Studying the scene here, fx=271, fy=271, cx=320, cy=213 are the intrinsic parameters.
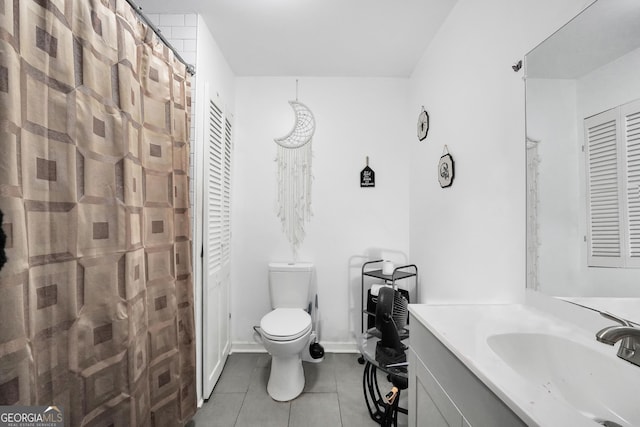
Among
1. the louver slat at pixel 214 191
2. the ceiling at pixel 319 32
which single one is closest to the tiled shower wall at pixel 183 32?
the ceiling at pixel 319 32

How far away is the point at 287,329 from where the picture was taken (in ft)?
5.95

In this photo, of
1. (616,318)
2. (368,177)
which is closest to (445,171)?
(368,177)

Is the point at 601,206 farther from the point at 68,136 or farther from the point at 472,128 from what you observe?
the point at 68,136

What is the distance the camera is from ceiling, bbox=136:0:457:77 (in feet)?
5.39

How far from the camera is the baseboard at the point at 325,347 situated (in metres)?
2.46

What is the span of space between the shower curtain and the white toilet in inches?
23.8

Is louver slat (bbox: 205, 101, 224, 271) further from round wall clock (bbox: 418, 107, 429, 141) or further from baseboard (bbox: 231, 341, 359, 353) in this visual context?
round wall clock (bbox: 418, 107, 429, 141)

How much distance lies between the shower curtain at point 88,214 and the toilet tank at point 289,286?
0.97 m

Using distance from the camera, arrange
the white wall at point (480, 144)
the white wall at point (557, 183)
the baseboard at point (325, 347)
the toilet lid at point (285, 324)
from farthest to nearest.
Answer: the baseboard at point (325, 347)
the toilet lid at point (285, 324)
the white wall at point (480, 144)
the white wall at point (557, 183)

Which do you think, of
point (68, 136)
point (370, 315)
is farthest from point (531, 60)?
point (370, 315)

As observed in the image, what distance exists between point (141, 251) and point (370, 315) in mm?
1703

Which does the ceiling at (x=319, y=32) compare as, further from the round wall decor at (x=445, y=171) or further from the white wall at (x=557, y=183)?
the white wall at (x=557, y=183)

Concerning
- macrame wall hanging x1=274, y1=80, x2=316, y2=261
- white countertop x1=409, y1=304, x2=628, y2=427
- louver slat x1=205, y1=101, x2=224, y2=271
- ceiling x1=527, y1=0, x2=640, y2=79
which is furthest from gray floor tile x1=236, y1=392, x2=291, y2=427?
ceiling x1=527, y1=0, x2=640, y2=79

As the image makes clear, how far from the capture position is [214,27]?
1857 millimetres
